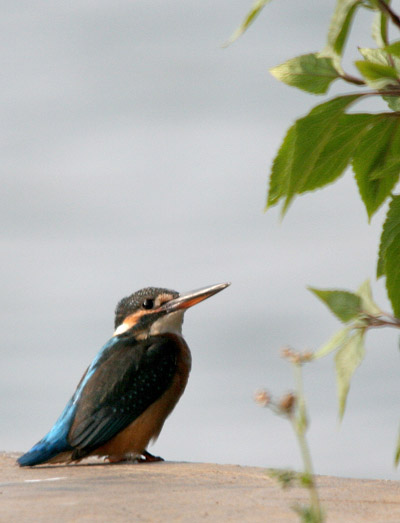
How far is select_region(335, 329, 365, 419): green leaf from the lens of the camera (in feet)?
9.45

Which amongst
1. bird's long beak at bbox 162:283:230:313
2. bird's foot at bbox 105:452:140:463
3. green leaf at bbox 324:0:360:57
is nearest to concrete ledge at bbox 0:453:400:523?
bird's foot at bbox 105:452:140:463

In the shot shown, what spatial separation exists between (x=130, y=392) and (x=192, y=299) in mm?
987

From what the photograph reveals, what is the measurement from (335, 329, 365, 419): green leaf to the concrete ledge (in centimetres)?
84

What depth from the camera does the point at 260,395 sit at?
80.6 inches

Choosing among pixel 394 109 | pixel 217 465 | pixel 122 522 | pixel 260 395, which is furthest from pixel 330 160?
pixel 217 465

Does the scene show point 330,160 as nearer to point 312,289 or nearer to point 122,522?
point 312,289

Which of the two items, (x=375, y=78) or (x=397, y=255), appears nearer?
(x=375, y=78)

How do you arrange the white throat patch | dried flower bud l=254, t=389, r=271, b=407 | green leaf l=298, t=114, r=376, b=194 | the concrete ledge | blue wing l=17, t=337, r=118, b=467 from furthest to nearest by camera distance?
the white throat patch, blue wing l=17, t=337, r=118, b=467, the concrete ledge, green leaf l=298, t=114, r=376, b=194, dried flower bud l=254, t=389, r=271, b=407

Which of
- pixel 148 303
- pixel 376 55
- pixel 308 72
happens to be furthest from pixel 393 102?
pixel 148 303

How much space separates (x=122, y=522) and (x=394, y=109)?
2.02 metres

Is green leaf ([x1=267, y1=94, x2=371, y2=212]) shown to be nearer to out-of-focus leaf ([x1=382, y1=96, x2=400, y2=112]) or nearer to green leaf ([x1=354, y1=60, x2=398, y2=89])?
green leaf ([x1=354, y1=60, x2=398, y2=89])

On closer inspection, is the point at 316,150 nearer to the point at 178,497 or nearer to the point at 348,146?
the point at 348,146

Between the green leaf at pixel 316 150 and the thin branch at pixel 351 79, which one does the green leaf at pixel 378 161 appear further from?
the thin branch at pixel 351 79

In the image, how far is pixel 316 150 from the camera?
2918 mm
